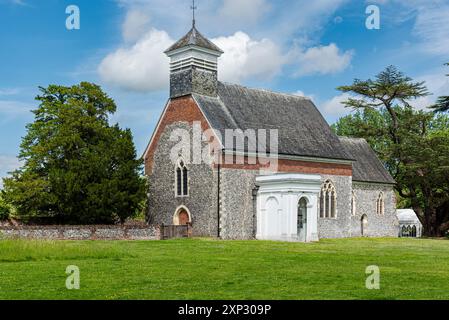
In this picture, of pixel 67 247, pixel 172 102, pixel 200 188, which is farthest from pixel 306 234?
pixel 67 247

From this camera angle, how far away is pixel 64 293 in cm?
1378

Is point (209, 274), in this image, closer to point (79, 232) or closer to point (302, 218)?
point (79, 232)

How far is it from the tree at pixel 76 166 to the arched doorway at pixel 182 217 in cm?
266

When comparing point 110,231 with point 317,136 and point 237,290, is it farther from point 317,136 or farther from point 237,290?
point 237,290

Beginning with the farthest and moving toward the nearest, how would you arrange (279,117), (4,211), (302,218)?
(279,117), (4,211), (302,218)

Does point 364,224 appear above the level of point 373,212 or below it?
below

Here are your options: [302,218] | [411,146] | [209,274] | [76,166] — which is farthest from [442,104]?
[209,274]

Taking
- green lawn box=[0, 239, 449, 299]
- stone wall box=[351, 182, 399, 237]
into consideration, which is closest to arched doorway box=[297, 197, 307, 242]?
stone wall box=[351, 182, 399, 237]

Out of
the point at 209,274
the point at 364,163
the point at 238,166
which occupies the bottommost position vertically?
the point at 209,274

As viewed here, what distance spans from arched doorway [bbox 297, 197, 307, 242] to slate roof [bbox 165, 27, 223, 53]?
454 inches

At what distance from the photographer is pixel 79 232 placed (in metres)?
35.8

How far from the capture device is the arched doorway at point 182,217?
40741 millimetres

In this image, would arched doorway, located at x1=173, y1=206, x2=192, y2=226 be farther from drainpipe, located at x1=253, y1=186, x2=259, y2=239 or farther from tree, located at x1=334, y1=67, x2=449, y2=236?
tree, located at x1=334, y1=67, x2=449, y2=236

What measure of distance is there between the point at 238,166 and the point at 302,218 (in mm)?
5608
